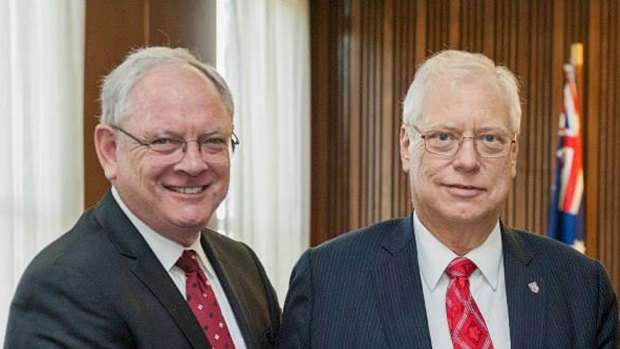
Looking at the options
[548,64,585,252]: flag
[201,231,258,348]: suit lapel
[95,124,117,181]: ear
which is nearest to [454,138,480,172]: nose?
[201,231,258,348]: suit lapel

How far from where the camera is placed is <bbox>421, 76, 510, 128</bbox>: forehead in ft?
8.25

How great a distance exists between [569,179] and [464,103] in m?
5.90

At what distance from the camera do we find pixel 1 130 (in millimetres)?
4000

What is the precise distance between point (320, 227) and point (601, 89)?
2.51 metres

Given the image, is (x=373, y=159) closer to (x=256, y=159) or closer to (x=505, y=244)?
(x=256, y=159)

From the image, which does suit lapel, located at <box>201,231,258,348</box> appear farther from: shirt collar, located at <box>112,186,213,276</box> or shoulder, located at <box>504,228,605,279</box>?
shoulder, located at <box>504,228,605,279</box>

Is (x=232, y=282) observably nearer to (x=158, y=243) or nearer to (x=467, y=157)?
(x=158, y=243)

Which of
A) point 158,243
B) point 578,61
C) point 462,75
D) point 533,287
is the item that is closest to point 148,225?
point 158,243

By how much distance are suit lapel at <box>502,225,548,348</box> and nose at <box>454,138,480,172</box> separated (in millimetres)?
299

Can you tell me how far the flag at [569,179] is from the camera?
8172mm

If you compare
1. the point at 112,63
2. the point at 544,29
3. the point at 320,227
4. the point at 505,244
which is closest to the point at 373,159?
the point at 320,227

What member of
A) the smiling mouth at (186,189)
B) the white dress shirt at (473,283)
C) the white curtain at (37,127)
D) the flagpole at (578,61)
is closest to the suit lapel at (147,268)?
the smiling mouth at (186,189)

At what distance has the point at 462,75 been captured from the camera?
2578 millimetres

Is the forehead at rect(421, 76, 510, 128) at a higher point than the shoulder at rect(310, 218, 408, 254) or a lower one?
higher
